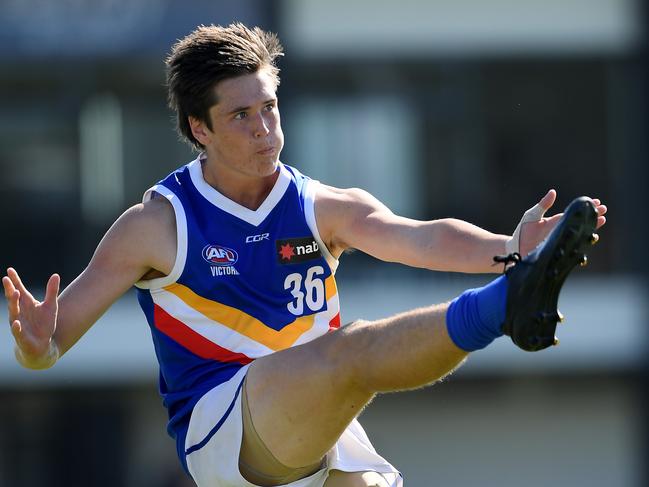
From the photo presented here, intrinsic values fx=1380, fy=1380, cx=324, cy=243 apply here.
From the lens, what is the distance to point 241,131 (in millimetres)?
4949

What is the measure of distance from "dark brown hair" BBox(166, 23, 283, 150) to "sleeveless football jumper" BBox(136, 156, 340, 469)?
0.31 m

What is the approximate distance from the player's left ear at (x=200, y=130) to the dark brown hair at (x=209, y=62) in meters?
0.02

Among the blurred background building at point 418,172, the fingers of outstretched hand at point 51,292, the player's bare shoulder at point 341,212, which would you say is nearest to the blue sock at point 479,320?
the player's bare shoulder at point 341,212

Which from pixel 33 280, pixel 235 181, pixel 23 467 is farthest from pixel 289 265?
pixel 23 467

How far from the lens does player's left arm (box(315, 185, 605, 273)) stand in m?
4.57

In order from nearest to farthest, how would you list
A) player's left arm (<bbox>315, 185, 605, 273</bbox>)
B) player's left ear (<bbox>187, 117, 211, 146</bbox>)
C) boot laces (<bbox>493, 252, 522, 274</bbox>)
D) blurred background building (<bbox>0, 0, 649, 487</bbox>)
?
boot laces (<bbox>493, 252, 522, 274</bbox>) → player's left arm (<bbox>315, 185, 605, 273</bbox>) → player's left ear (<bbox>187, 117, 211, 146</bbox>) → blurred background building (<bbox>0, 0, 649, 487</bbox>)

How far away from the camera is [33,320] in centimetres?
466

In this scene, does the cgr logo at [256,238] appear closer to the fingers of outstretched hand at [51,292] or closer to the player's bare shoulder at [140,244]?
the player's bare shoulder at [140,244]

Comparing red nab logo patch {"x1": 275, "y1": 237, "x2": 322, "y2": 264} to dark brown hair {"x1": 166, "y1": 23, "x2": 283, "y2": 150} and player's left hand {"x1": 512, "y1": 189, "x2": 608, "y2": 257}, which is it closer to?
dark brown hair {"x1": 166, "y1": 23, "x2": 283, "y2": 150}

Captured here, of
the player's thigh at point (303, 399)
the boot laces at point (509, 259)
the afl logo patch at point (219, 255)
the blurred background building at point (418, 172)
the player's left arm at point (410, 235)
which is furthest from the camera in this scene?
the blurred background building at point (418, 172)

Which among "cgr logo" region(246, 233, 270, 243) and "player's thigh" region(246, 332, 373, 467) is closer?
"player's thigh" region(246, 332, 373, 467)

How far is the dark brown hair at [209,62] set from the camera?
497cm

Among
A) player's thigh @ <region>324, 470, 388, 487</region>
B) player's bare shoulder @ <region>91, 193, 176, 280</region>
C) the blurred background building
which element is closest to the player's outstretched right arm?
player's bare shoulder @ <region>91, 193, 176, 280</region>

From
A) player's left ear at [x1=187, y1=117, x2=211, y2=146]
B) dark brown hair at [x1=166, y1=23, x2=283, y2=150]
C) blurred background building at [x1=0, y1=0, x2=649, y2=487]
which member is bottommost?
blurred background building at [x1=0, y1=0, x2=649, y2=487]
